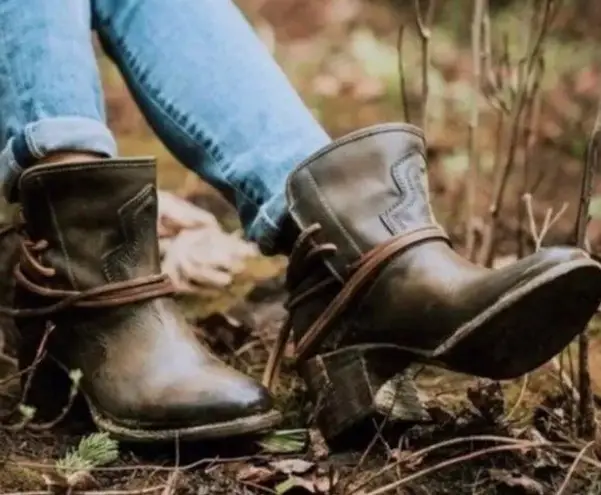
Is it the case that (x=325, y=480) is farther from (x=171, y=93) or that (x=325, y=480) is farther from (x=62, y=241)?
(x=171, y=93)

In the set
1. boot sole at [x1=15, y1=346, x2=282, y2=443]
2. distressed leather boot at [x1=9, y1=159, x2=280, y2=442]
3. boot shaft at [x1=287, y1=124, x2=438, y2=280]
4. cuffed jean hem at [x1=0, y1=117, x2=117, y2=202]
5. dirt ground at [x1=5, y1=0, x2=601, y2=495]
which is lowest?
Answer: dirt ground at [x1=5, y1=0, x2=601, y2=495]

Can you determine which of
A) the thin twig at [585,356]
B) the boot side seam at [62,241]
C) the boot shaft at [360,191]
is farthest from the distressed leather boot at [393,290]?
the boot side seam at [62,241]

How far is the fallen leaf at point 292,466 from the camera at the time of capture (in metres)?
1.21

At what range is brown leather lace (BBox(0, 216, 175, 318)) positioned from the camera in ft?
4.21

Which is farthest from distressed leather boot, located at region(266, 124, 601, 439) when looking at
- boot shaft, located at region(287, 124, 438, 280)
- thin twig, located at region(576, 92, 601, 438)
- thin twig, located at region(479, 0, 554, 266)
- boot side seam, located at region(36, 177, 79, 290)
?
thin twig, located at region(479, 0, 554, 266)

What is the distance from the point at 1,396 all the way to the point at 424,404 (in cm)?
49

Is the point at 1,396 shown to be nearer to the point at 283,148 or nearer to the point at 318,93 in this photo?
the point at 283,148

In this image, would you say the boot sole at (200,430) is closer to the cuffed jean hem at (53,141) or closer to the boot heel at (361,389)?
the boot heel at (361,389)

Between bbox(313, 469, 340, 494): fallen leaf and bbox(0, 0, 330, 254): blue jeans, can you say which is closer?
bbox(313, 469, 340, 494): fallen leaf

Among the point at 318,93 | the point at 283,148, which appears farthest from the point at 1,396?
the point at 318,93

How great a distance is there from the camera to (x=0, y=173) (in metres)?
1.35

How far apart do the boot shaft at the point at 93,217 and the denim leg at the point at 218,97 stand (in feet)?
0.39

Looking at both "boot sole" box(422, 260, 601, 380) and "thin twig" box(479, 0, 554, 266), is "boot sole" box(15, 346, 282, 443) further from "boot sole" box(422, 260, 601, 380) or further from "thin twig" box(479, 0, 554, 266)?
"thin twig" box(479, 0, 554, 266)

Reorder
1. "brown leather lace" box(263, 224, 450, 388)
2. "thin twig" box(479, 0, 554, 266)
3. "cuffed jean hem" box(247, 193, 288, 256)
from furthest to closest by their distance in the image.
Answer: "thin twig" box(479, 0, 554, 266) → "cuffed jean hem" box(247, 193, 288, 256) → "brown leather lace" box(263, 224, 450, 388)
